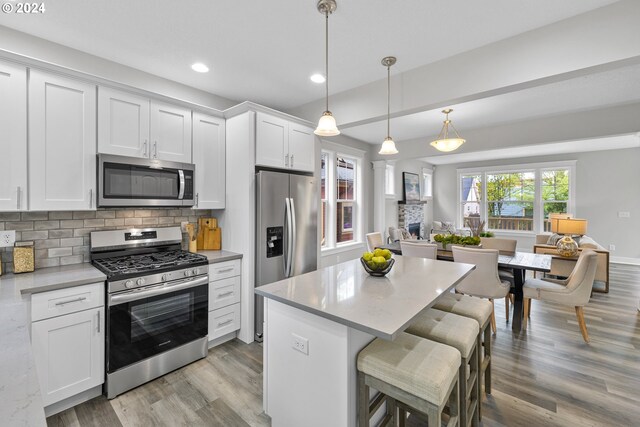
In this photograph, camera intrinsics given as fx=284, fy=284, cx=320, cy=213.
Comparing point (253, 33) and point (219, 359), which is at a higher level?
point (253, 33)

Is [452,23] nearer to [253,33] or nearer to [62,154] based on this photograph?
[253,33]

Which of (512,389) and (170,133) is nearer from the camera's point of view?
(512,389)

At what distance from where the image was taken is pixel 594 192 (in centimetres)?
680

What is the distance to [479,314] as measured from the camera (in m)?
1.91

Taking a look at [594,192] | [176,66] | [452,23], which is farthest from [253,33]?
[594,192]

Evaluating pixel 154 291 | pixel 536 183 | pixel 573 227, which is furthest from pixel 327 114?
pixel 536 183

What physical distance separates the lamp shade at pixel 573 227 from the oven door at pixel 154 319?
603 cm

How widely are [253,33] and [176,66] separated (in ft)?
3.14

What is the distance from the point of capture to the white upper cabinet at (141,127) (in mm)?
2299

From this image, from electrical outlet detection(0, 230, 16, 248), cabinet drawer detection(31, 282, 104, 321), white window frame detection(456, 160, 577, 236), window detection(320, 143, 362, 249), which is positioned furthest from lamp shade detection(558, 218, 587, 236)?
electrical outlet detection(0, 230, 16, 248)

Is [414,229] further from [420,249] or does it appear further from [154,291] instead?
[154,291]

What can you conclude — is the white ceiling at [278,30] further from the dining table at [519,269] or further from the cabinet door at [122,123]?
the dining table at [519,269]

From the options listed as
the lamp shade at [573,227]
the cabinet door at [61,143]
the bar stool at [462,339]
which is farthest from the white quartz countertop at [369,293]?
the lamp shade at [573,227]

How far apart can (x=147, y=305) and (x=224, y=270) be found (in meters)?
0.72
